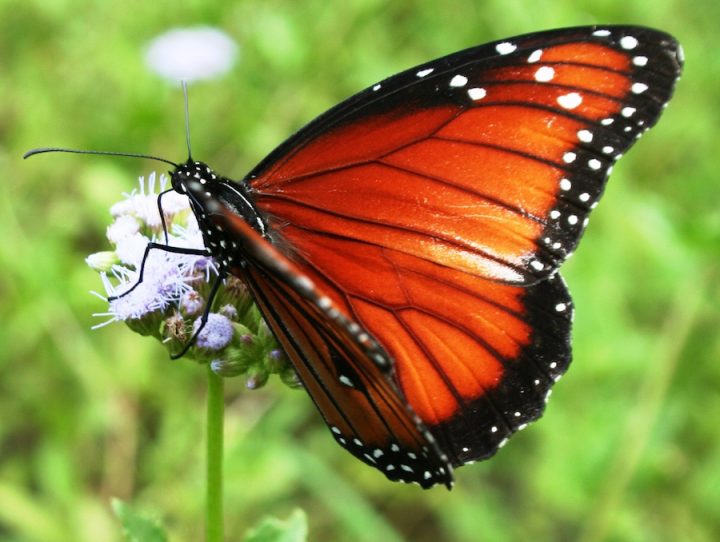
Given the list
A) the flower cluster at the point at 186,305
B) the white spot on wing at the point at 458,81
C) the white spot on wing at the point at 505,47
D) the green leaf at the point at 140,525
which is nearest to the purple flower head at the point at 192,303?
the flower cluster at the point at 186,305

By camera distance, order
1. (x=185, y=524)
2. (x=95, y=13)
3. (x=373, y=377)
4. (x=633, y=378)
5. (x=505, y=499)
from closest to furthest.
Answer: (x=373, y=377) → (x=185, y=524) → (x=633, y=378) → (x=505, y=499) → (x=95, y=13)

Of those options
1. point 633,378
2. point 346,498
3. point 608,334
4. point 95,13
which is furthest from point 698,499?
point 95,13

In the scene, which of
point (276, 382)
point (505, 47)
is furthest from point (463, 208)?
point (276, 382)

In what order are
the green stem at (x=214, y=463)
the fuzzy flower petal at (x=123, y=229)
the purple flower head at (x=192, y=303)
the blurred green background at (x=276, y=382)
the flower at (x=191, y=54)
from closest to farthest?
the green stem at (x=214, y=463)
the purple flower head at (x=192, y=303)
the fuzzy flower petal at (x=123, y=229)
the blurred green background at (x=276, y=382)
the flower at (x=191, y=54)

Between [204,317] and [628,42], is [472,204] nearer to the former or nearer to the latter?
[628,42]

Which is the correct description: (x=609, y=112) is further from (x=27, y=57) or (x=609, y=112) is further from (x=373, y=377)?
(x=27, y=57)

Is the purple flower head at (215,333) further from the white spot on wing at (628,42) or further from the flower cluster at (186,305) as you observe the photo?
the white spot on wing at (628,42)
